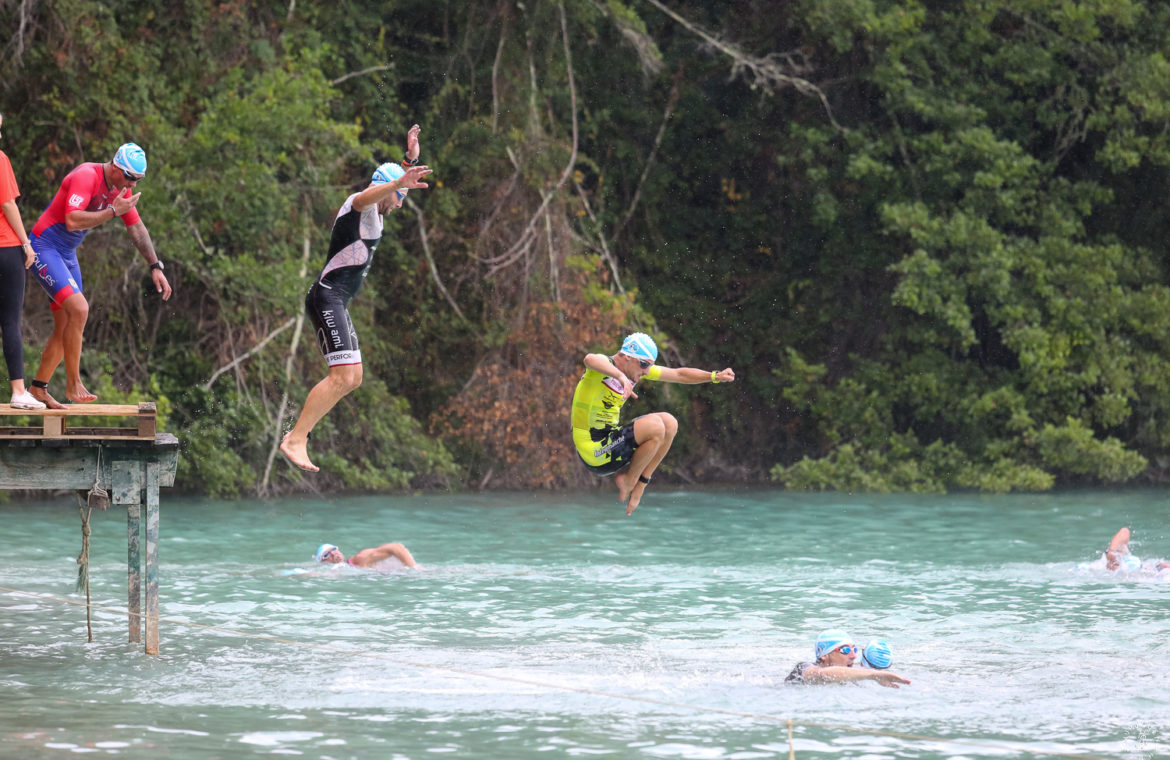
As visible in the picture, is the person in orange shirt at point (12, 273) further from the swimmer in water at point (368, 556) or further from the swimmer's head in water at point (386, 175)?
the swimmer in water at point (368, 556)

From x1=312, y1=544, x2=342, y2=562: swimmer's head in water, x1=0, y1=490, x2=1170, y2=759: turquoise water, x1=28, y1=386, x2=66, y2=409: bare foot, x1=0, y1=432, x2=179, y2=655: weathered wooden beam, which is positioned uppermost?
x1=28, y1=386, x2=66, y2=409: bare foot

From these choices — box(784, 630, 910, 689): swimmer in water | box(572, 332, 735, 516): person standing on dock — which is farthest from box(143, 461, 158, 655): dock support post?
box(784, 630, 910, 689): swimmer in water

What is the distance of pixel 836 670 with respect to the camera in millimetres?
14086

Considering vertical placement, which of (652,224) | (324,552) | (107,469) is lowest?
(324,552)

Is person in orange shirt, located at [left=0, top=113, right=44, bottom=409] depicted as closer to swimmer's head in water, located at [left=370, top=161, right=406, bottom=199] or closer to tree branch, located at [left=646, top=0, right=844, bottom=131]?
swimmer's head in water, located at [left=370, top=161, right=406, bottom=199]

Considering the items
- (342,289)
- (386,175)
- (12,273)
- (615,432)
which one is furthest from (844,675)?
(12,273)

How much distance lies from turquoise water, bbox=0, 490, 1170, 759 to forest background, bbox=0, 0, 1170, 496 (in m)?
2.68

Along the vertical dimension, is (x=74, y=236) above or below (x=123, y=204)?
below

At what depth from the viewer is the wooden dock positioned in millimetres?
13867

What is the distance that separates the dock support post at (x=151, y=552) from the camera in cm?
1450

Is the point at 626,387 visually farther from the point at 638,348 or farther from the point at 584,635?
the point at 584,635

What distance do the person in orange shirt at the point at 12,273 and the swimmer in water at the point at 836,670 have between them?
21.1 ft

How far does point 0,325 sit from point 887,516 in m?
17.0

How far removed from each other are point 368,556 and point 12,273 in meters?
8.58
